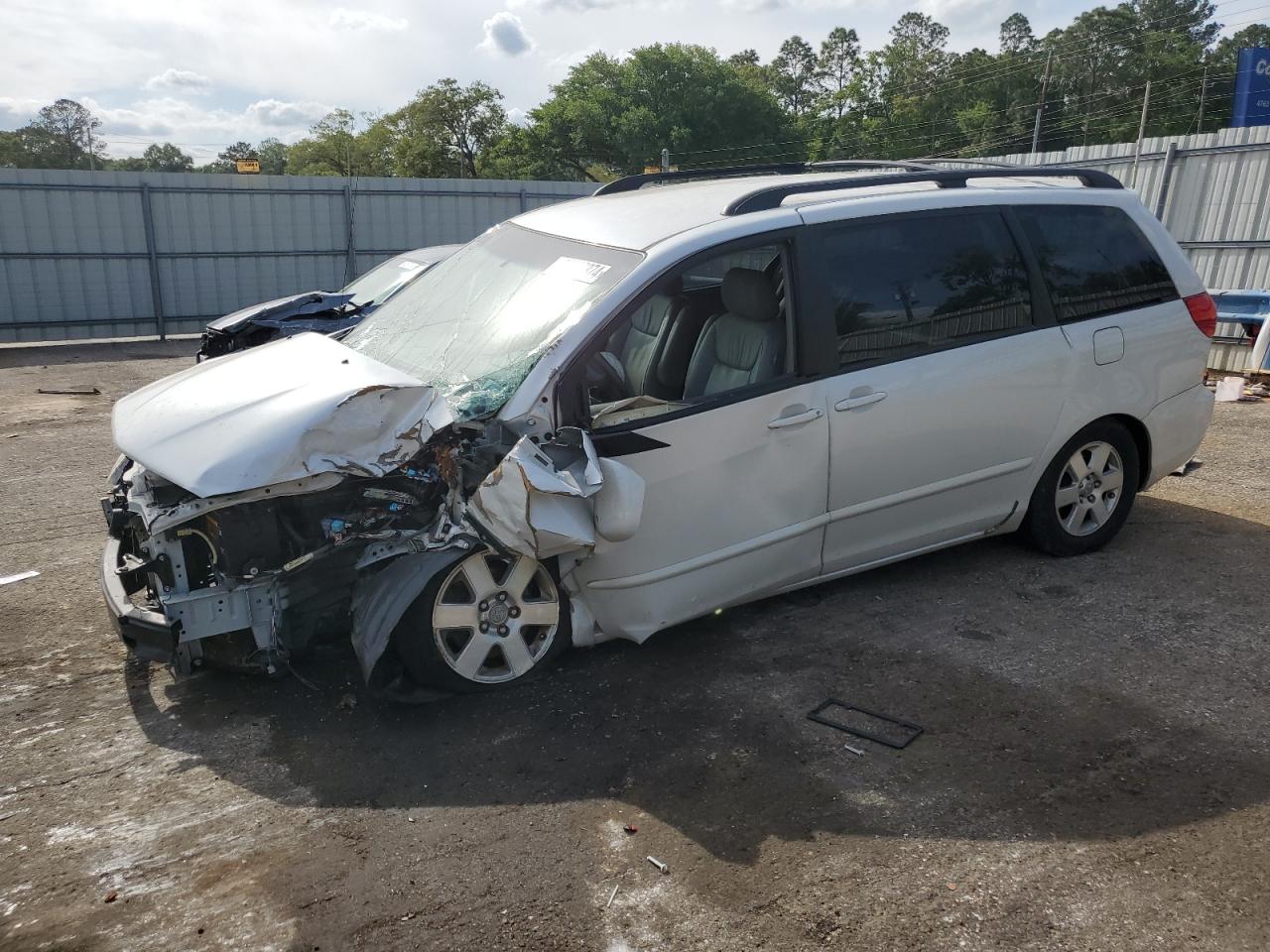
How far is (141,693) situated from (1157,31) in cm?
8276

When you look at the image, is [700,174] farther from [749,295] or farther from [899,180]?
[749,295]

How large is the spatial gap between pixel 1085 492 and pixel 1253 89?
27881 millimetres

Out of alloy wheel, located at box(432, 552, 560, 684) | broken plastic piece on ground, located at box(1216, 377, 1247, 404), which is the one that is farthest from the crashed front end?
broken plastic piece on ground, located at box(1216, 377, 1247, 404)

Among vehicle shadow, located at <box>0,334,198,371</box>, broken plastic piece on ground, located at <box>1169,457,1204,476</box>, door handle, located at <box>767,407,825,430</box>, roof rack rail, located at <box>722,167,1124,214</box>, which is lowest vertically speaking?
vehicle shadow, located at <box>0,334,198,371</box>

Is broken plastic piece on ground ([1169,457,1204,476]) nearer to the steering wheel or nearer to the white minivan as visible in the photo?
the white minivan

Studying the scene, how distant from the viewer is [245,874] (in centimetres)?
291

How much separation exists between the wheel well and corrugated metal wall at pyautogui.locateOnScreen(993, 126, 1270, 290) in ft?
28.1

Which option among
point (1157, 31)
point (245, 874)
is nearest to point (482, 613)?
point (245, 874)

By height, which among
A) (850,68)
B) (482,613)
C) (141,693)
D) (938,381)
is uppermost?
(850,68)

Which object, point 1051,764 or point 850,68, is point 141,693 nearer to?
point 1051,764

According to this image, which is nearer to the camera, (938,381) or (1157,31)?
(938,381)

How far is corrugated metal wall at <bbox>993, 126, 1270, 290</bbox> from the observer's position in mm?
11867

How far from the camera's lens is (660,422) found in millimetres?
3807

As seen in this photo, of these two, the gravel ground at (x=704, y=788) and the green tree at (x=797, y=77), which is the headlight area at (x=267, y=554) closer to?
the gravel ground at (x=704, y=788)
